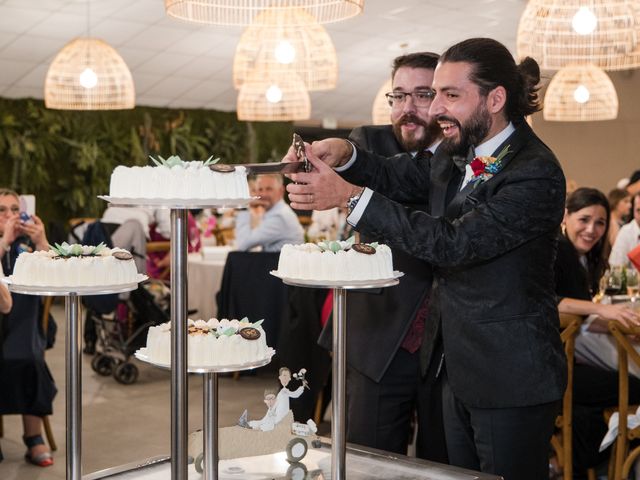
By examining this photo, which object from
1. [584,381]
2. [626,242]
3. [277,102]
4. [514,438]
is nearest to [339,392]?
[514,438]

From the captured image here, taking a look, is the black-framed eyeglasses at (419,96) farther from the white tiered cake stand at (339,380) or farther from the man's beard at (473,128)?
the white tiered cake stand at (339,380)

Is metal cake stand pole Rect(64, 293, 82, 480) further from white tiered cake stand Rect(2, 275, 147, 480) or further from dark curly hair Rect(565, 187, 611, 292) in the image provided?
dark curly hair Rect(565, 187, 611, 292)

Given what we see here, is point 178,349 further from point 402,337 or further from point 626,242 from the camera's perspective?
point 626,242

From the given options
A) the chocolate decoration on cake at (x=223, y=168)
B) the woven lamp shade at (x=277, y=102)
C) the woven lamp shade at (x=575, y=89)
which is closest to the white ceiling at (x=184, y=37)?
the woven lamp shade at (x=277, y=102)

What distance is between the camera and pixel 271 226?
6.92 meters

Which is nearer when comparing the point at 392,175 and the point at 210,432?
the point at 210,432

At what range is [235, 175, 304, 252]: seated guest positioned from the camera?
6918 millimetres

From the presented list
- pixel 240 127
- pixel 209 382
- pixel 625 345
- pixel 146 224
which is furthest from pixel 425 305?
pixel 240 127

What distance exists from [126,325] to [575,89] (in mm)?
4778

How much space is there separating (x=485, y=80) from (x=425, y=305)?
0.75m

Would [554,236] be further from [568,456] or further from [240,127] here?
[240,127]

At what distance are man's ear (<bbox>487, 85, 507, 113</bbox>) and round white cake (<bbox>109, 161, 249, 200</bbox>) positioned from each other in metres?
0.78

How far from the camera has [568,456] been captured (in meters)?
4.10

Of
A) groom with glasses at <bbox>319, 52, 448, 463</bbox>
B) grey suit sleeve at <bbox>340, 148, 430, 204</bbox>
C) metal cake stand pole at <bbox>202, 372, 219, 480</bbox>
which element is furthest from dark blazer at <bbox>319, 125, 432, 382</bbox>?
metal cake stand pole at <bbox>202, 372, 219, 480</bbox>
